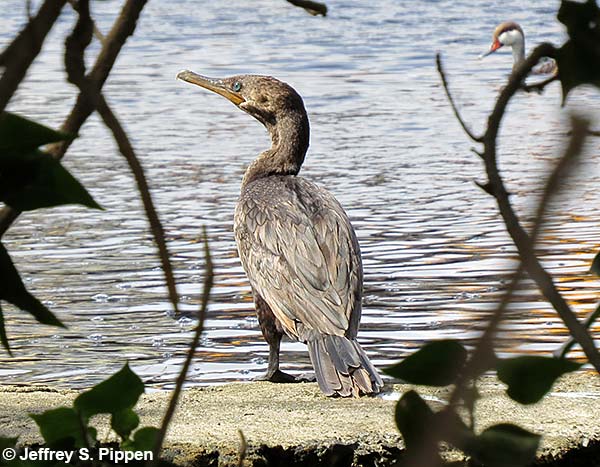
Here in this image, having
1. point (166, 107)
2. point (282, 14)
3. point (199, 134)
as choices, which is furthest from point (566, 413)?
point (282, 14)

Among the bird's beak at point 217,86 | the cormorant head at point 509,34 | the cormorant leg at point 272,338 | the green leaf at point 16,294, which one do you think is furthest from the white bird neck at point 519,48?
the green leaf at point 16,294

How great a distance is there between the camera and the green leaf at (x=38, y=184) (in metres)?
0.93

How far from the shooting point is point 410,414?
0.92 meters

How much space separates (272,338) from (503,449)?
14.5 feet

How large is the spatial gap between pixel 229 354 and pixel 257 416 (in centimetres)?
233

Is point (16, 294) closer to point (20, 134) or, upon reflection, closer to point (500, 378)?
point (20, 134)

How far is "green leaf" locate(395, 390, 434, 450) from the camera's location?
36.2 inches

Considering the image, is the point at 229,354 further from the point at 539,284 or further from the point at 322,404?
the point at 539,284

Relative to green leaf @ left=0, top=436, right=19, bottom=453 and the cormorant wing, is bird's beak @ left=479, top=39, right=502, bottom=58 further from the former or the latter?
green leaf @ left=0, top=436, right=19, bottom=453

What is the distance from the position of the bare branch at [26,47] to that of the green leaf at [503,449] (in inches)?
14.4

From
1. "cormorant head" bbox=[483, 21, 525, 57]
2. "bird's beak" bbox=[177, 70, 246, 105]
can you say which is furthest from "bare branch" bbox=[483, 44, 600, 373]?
"cormorant head" bbox=[483, 21, 525, 57]

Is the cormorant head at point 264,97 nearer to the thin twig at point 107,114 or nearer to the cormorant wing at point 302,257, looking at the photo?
the cormorant wing at point 302,257

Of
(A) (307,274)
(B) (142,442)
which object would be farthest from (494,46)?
(B) (142,442)

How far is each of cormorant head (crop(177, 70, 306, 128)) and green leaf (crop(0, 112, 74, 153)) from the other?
208 inches
